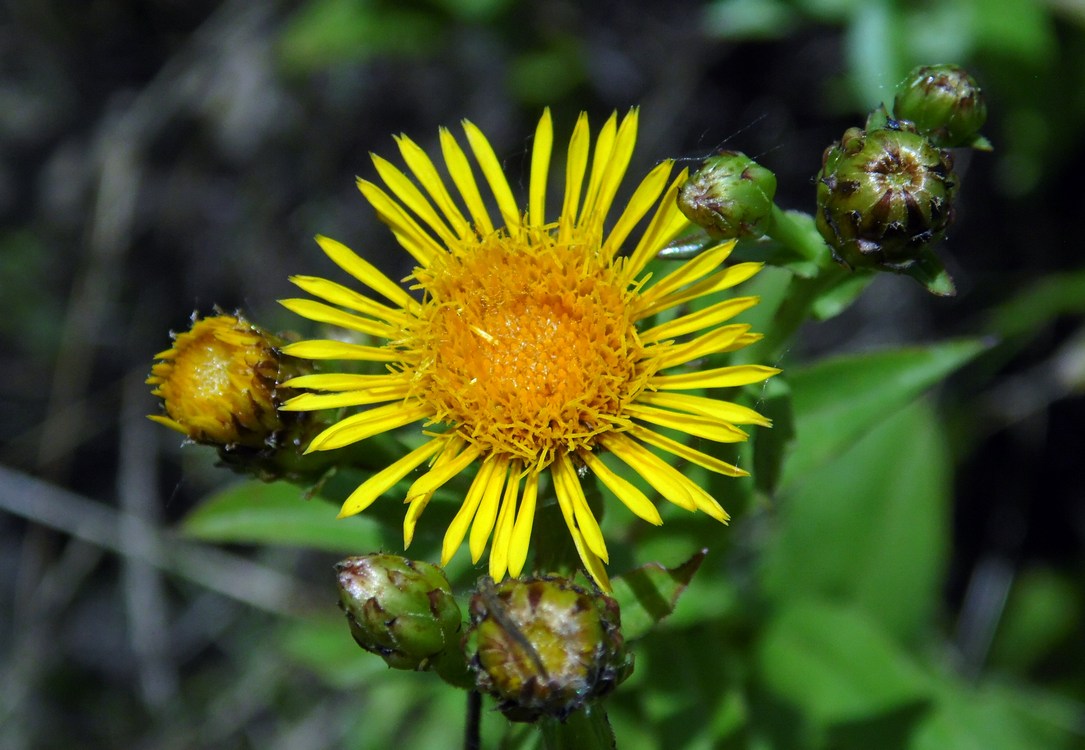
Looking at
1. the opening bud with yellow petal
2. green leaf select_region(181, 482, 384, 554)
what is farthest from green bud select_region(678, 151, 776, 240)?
green leaf select_region(181, 482, 384, 554)

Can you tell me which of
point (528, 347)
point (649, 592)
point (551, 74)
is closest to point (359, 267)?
point (528, 347)

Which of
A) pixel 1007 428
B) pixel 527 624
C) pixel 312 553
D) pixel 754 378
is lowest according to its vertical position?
pixel 312 553

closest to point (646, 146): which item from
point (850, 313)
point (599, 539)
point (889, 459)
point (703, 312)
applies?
point (850, 313)

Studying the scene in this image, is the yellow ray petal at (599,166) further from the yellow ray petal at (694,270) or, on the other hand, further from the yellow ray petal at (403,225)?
the yellow ray petal at (403,225)

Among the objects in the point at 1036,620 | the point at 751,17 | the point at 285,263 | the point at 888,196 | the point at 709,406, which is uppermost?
the point at 888,196

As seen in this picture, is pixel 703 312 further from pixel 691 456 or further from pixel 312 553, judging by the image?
pixel 312 553

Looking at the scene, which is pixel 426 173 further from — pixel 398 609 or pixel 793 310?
pixel 398 609
